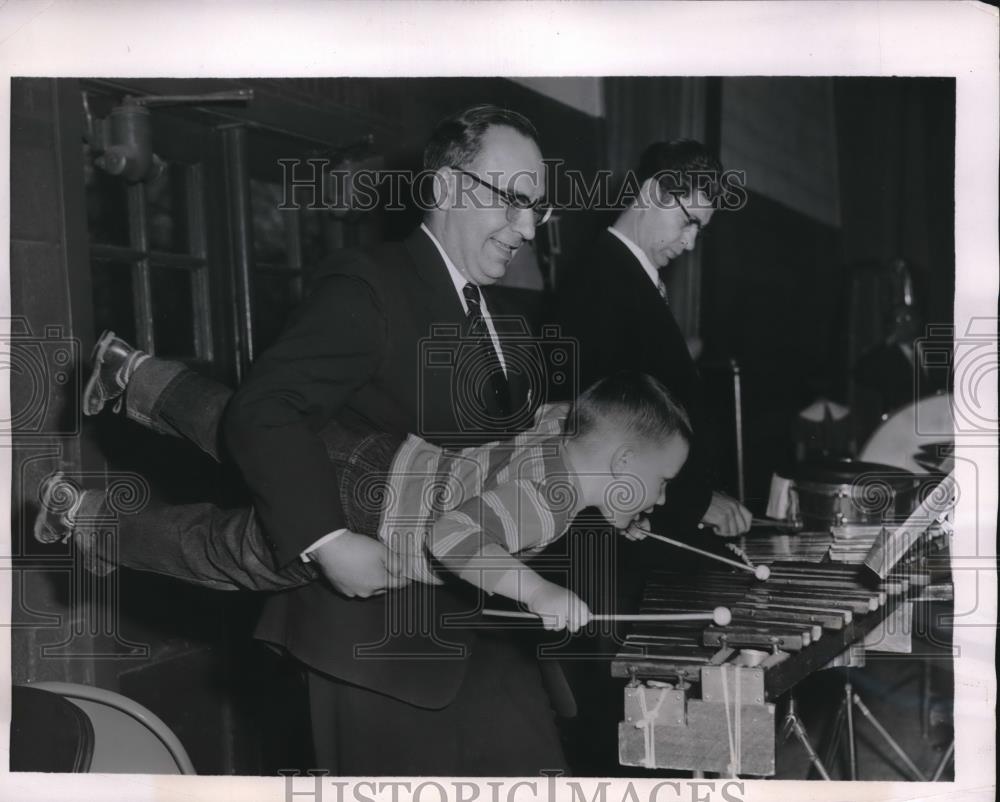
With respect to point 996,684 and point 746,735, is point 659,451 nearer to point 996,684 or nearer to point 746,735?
point 746,735

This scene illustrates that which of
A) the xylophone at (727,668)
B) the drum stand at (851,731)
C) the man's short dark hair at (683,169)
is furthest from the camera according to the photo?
the drum stand at (851,731)

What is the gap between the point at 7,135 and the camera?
146 centimetres

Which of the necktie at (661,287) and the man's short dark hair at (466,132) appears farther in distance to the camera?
the necktie at (661,287)

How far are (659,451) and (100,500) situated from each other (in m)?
0.86

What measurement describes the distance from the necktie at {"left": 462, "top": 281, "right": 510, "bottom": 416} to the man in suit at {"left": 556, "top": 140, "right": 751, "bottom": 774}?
13cm

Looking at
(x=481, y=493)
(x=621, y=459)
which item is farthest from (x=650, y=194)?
(x=481, y=493)

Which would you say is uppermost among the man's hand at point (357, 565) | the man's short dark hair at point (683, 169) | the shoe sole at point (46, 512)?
the man's short dark hair at point (683, 169)

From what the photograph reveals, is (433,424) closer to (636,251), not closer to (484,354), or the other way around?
(484,354)

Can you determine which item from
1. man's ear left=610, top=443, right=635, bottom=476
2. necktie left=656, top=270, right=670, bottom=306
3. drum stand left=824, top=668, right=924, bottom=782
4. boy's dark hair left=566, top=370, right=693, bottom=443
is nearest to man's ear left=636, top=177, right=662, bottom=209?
necktie left=656, top=270, right=670, bottom=306

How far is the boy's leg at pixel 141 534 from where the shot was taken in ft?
4.77

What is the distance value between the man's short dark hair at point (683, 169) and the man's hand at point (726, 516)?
1.60 feet

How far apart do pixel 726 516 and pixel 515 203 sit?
24.0 inches

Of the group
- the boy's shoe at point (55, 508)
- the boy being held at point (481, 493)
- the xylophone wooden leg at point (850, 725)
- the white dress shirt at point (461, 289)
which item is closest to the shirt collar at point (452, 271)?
the white dress shirt at point (461, 289)

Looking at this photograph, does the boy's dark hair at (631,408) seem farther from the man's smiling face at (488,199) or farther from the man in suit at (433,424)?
the man's smiling face at (488,199)
